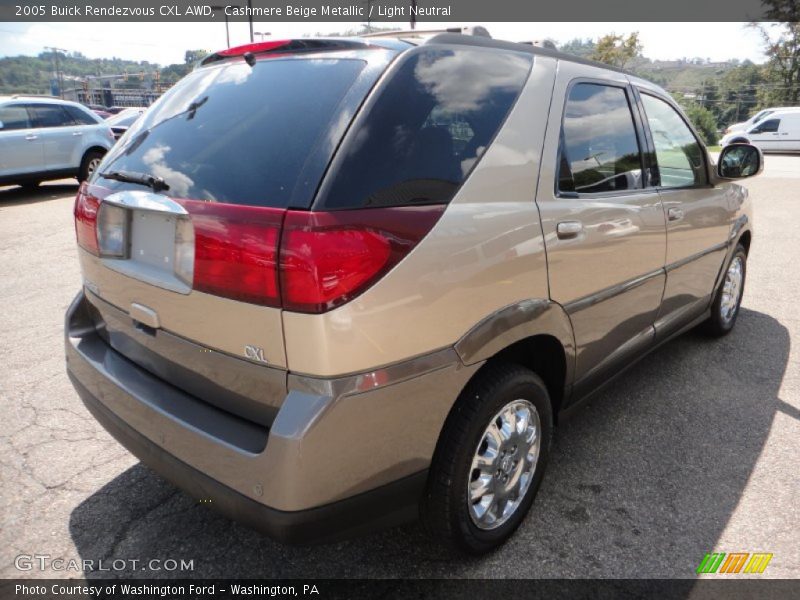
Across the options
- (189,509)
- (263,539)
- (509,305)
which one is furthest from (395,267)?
(189,509)

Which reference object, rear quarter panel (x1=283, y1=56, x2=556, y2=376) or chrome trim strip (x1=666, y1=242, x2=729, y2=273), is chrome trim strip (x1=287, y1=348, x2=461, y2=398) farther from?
chrome trim strip (x1=666, y1=242, x2=729, y2=273)

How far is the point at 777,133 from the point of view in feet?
80.9

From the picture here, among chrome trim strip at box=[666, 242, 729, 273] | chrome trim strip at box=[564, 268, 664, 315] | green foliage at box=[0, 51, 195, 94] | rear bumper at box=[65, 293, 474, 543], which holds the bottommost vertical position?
rear bumper at box=[65, 293, 474, 543]

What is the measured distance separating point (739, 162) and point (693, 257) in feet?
2.64

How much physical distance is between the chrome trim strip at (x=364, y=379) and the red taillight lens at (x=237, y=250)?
0.78 ft

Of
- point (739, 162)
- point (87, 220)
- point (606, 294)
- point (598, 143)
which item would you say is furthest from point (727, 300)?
point (87, 220)

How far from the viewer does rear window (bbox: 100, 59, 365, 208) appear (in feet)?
5.54

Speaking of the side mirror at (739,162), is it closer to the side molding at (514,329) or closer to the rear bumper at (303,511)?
the side molding at (514,329)

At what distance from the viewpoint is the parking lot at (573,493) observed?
7.25 ft

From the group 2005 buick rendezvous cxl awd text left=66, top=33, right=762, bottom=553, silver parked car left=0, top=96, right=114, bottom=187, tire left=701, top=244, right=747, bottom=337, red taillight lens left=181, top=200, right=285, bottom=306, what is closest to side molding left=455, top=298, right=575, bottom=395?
2005 buick rendezvous cxl awd text left=66, top=33, right=762, bottom=553

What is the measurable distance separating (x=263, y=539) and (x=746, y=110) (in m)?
63.0

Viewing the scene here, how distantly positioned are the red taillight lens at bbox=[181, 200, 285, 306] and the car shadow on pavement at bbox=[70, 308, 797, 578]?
3.50 feet

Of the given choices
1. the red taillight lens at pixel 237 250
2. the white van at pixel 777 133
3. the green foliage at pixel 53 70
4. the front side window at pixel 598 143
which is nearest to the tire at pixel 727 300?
the front side window at pixel 598 143

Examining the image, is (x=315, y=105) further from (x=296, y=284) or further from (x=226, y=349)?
(x=226, y=349)
